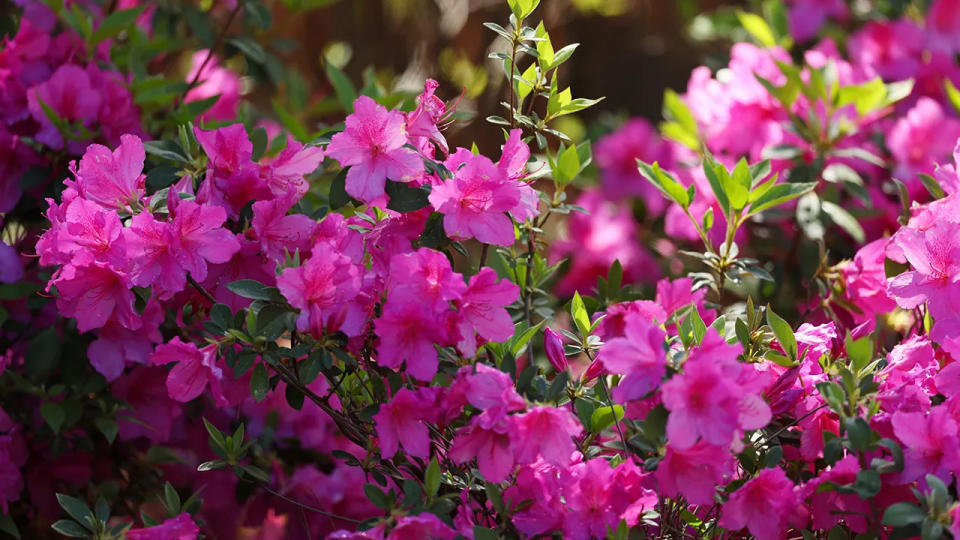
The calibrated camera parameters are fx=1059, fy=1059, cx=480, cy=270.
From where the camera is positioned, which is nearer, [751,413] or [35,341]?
[751,413]

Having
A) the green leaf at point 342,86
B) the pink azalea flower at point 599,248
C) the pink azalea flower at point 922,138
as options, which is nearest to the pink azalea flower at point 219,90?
the green leaf at point 342,86

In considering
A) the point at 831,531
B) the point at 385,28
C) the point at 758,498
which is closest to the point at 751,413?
the point at 758,498

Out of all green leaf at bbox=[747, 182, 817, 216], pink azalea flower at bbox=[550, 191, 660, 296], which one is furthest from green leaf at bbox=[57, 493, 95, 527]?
pink azalea flower at bbox=[550, 191, 660, 296]

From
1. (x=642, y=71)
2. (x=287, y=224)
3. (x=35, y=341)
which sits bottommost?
(x=642, y=71)

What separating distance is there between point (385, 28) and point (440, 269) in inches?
97.1

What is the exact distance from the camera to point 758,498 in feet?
3.36

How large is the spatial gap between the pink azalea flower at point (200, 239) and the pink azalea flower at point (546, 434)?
1.13 feet

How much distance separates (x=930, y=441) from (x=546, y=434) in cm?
35

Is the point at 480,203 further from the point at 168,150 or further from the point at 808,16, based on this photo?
the point at 808,16

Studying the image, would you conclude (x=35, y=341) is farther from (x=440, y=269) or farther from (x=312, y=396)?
(x=440, y=269)

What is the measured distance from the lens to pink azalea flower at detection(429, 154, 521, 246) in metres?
1.04

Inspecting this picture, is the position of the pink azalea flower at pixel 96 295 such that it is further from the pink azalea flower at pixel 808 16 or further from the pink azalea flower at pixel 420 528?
the pink azalea flower at pixel 808 16

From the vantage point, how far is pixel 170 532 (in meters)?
1.12

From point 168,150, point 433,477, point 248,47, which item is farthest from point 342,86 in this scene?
point 433,477
